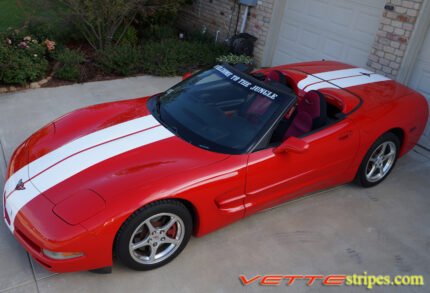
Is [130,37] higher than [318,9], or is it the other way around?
[318,9]

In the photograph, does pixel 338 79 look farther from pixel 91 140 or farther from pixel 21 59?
pixel 21 59

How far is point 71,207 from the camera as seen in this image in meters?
2.89

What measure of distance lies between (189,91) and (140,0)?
435 centimetres

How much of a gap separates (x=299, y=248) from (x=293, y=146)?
0.94 m

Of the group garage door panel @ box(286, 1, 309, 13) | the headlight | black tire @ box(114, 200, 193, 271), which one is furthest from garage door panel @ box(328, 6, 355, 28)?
the headlight

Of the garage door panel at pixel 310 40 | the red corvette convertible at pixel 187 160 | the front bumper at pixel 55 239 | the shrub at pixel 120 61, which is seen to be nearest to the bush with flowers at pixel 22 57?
the shrub at pixel 120 61

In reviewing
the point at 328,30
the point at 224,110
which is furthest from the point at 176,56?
the point at 224,110

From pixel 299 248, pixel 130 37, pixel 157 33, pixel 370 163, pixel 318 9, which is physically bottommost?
pixel 299 248

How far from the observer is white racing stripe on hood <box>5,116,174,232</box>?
3.10 metres

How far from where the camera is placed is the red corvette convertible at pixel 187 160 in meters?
2.89

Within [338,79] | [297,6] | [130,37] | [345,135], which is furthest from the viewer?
[130,37]

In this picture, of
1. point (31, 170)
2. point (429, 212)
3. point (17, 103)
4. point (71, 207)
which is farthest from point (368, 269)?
point (17, 103)

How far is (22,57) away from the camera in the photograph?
6.44 m

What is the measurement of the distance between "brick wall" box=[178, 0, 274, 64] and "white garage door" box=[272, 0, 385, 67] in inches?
14.0
